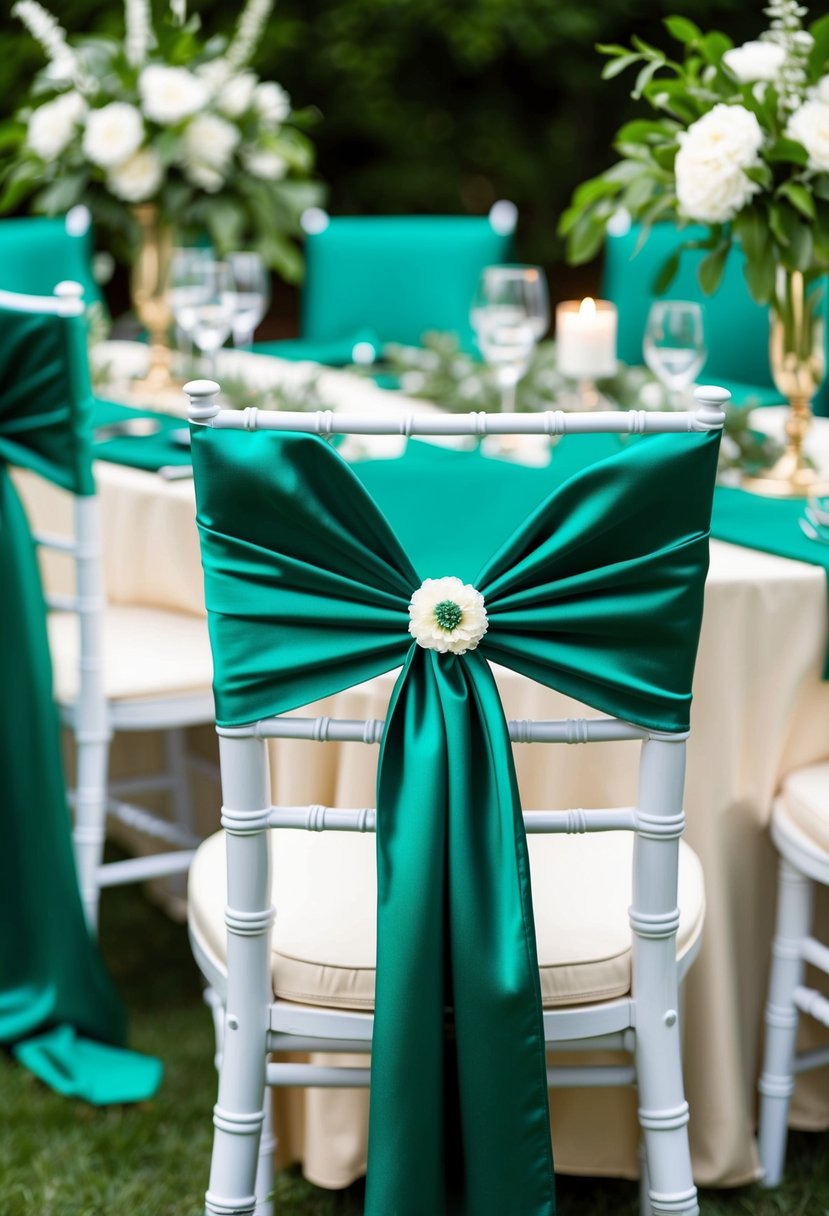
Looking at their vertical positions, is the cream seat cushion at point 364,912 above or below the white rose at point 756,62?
below

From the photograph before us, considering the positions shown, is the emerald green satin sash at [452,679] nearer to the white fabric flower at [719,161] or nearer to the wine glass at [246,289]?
the white fabric flower at [719,161]

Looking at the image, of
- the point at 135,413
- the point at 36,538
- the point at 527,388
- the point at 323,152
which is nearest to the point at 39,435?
the point at 36,538

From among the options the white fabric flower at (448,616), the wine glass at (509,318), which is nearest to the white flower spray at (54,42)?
the wine glass at (509,318)

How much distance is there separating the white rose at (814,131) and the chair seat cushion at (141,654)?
1.10 meters

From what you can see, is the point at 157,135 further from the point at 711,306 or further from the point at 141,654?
the point at 711,306

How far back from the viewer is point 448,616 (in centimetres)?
125

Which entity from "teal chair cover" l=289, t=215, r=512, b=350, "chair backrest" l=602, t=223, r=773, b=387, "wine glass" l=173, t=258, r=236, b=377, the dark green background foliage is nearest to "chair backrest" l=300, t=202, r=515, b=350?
"teal chair cover" l=289, t=215, r=512, b=350

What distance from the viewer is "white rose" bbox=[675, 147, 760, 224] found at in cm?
184

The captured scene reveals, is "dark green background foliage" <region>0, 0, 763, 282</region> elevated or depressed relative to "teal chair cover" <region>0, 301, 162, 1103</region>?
elevated

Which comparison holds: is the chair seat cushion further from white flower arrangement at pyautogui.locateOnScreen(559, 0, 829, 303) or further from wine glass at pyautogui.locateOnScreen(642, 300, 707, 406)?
white flower arrangement at pyautogui.locateOnScreen(559, 0, 829, 303)

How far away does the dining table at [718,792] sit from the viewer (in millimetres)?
1688

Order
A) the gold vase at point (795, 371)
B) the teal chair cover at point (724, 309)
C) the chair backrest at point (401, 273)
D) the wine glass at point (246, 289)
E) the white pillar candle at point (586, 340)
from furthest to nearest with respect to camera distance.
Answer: the chair backrest at point (401, 273), the teal chair cover at point (724, 309), the wine glass at point (246, 289), the white pillar candle at point (586, 340), the gold vase at point (795, 371)

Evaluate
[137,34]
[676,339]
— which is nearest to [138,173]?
[137,34]

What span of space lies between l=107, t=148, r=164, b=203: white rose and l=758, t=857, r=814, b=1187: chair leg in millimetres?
1850
